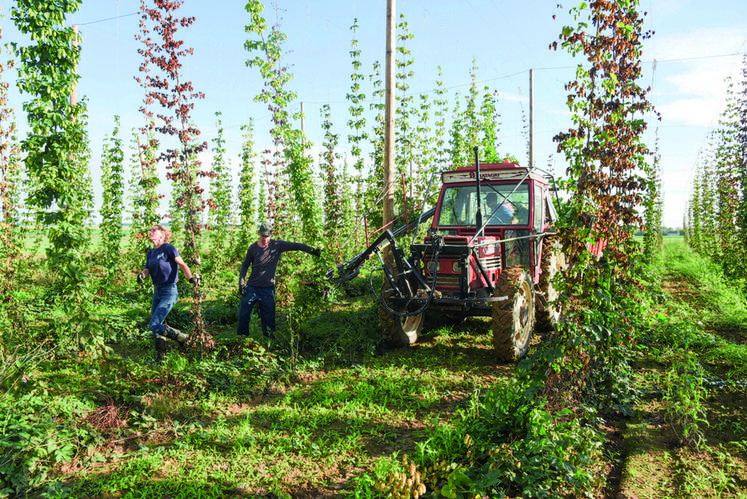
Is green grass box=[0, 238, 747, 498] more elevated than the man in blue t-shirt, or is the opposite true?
the man in blue t-shirt

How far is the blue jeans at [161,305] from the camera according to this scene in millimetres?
5738

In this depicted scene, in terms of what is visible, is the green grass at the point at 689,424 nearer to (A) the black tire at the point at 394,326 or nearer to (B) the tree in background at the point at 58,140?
(A) the black tire at the point at 394,326

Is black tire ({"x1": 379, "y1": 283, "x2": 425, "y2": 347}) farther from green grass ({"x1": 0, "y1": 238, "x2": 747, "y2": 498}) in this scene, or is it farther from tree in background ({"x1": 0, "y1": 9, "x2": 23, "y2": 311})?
tree in background ({"x1": 0, "y1": 9, "x2": 23, "y2": 311})

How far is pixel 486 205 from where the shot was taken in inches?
274

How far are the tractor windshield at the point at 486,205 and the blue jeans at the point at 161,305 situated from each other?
13.2 ft

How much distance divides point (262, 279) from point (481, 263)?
3.08 m

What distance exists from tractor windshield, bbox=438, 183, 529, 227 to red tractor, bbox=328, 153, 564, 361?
0.05 ft

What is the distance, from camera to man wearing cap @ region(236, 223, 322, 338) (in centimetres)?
647

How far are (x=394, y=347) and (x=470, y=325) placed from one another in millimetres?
1728

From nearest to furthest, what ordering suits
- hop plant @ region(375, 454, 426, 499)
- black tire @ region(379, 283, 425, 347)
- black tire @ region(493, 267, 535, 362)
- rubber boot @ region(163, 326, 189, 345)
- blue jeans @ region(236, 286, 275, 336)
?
hop plant @ region(375, 454, 426, 499), black tire @ region(493, 267, 535, 362), rubber boot @ region(163, 326, 189, 345), black tire @ region(379, 283, 425, 347), blue jeans @ region(236, 286, 275, 336)

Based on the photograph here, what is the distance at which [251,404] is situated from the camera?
4832 mm

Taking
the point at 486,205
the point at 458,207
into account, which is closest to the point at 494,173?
the point at 486,205

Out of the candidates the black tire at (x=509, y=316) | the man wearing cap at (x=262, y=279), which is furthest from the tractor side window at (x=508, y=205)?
the man wearing cap at (x=262, y=279)

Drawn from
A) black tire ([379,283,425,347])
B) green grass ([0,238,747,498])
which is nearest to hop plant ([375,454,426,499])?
green grass ([0,238,747,498])
